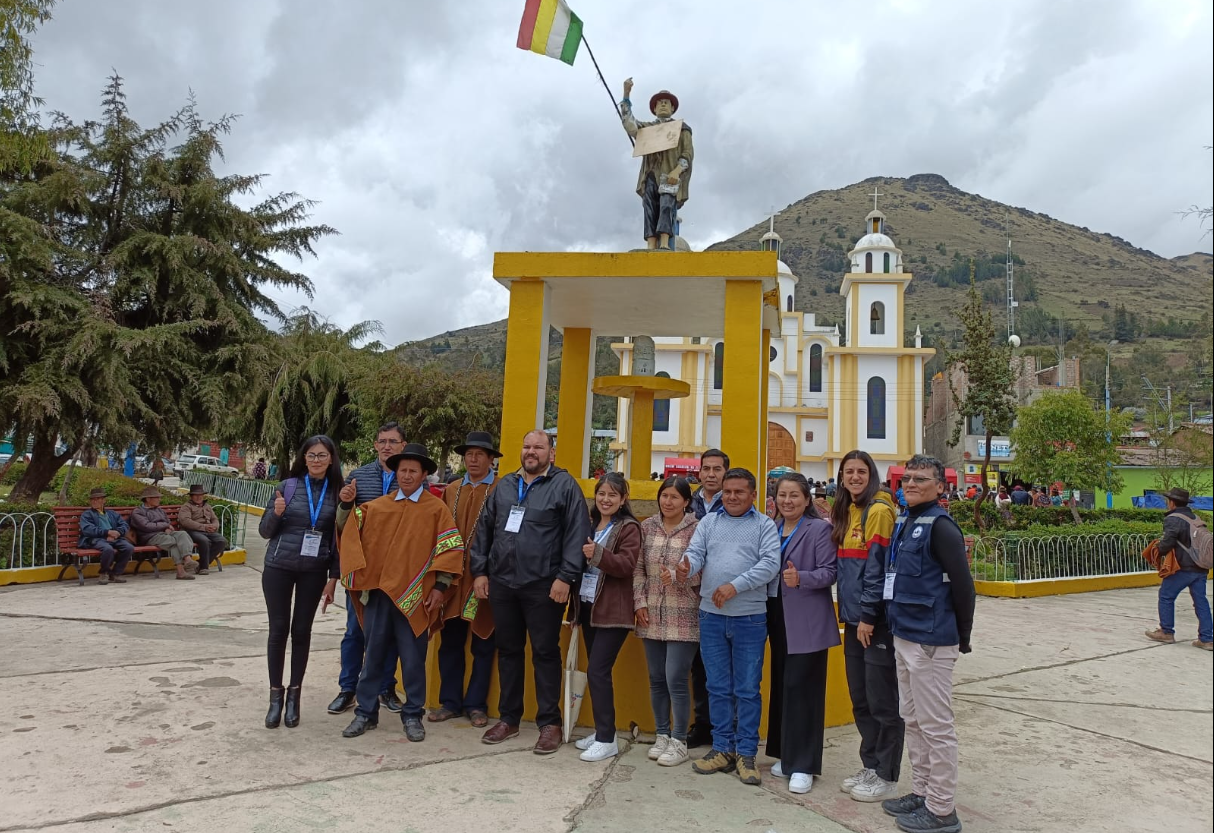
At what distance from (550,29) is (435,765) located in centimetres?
525

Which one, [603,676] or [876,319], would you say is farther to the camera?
[876,319]

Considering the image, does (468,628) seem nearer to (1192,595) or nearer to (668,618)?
(668,618)

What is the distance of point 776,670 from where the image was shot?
4496mm

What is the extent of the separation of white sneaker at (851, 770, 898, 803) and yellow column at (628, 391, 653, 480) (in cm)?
410

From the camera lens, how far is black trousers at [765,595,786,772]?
4.39 metres

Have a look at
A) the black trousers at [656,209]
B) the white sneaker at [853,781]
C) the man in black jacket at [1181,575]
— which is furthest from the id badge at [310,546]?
the man in black jacket at [1181,575]

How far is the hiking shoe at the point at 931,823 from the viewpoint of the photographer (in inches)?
139

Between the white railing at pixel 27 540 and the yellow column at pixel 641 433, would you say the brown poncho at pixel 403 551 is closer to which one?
the yellow column at pixel 641 433

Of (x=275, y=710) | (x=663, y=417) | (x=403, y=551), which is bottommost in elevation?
(x=275, y=710)

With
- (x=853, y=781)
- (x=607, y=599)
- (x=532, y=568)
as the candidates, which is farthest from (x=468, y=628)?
(x=853, y=781)

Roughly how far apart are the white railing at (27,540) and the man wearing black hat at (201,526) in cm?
151

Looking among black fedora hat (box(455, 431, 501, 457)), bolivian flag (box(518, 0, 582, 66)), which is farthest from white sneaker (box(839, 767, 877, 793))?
bolivian flag (box(518, 0, 582, 66))

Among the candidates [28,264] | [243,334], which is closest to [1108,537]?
[243,334]

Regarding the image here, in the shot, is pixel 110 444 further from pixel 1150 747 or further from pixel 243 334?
pixel 1150 747
